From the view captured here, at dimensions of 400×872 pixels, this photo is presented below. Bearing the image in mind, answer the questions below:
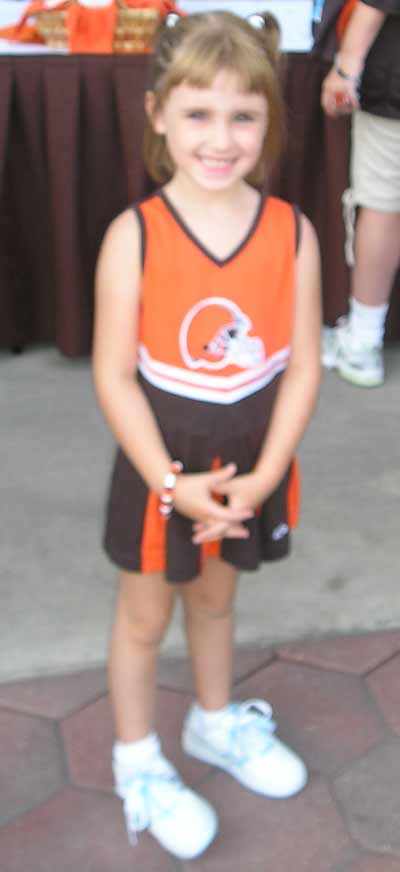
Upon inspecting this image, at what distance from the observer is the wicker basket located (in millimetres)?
2674

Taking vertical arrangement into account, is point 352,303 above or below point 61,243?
below

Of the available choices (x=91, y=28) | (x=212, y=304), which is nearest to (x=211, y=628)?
(x=212, y=304)

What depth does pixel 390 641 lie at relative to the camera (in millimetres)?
1949

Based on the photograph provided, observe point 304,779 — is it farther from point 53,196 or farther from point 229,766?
point 53,196

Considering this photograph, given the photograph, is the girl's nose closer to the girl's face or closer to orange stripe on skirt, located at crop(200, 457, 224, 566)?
the girl's face

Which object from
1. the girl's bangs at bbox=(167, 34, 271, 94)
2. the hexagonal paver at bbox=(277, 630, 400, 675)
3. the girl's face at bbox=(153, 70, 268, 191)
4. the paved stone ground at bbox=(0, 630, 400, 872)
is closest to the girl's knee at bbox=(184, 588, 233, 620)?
the paved stone ground at bbox=(0, 630, 400, 872)

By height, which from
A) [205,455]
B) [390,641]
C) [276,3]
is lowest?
[390,641]

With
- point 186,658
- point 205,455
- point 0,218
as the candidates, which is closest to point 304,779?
point 186,658

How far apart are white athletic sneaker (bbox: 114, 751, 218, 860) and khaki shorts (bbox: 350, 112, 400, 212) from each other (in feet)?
5.70

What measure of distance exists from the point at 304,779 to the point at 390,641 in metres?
0.41

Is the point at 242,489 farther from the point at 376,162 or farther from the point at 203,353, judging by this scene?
the point at 376,162

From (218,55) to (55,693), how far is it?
1153 mm

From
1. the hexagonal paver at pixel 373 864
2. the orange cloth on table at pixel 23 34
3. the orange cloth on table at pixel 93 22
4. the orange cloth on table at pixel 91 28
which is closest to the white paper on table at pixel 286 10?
the orange cloth on table at pixel 93 22

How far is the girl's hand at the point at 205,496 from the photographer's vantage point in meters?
1.25
